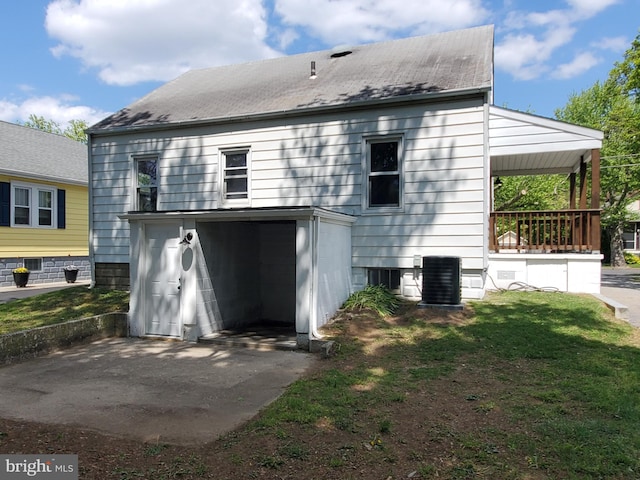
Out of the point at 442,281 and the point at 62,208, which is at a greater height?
the point at 62,208

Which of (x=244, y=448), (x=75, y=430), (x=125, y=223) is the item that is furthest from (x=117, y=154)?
(x=244, y=448)

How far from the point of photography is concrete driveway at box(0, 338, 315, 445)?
4148mm

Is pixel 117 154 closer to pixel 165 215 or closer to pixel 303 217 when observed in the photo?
pixel 165 215

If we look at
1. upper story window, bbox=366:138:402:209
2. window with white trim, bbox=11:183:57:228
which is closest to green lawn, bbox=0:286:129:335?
upper story window, bbox=366:138:402:209

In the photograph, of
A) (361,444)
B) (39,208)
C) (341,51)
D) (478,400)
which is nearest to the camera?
(361,444)

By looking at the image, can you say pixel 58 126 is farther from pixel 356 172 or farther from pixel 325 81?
pixel 356 172

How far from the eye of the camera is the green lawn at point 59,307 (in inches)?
317

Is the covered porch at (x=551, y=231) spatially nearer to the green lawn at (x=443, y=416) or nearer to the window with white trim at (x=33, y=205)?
the green lawn at (x=443, y=416)

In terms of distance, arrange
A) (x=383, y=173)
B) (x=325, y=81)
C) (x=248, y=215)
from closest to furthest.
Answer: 1. (x=248, y=215)
2. (x=383, y=173)
3. (x=325, y=81)

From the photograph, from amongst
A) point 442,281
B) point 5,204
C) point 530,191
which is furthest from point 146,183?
point 530,191

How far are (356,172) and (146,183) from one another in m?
5.60

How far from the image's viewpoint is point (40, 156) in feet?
56.6

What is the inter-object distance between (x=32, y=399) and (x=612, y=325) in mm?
8121

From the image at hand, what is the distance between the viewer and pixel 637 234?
34.1 m
